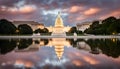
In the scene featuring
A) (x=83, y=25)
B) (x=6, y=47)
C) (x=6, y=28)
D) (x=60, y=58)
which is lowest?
(x=60, y=58)

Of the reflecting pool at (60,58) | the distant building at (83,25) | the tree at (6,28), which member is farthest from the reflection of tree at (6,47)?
the distant building at (83,25)

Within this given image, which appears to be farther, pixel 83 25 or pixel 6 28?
pixel 83 25

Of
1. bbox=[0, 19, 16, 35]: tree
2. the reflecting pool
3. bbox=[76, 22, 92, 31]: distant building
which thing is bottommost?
the reflecting pool

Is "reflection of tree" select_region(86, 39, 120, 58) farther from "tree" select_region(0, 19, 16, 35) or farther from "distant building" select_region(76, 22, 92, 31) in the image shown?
"distant building" select_region(76, 22, 92, 31)

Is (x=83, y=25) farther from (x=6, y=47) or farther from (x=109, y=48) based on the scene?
(x=109, y=48)

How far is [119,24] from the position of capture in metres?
52.4

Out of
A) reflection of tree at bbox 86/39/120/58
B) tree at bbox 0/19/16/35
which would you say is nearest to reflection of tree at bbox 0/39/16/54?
reflection of tree at bbox 86/39/120/58

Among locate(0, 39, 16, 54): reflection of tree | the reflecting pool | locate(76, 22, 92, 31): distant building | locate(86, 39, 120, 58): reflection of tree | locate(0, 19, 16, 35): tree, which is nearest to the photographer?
the reflecting pool

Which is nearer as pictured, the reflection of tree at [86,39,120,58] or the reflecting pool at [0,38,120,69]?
the reflecting pool at [0,38,120,69]

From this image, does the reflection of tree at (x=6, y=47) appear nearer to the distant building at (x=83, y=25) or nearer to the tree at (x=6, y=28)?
the tree at (x=6, y=28)

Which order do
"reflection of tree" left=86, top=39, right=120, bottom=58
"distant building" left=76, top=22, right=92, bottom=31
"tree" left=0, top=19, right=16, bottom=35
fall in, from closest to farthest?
"reflection of tree" left=86, top=39, right=120, bottom=58 → "tree" left=0, top=19, right=16, bottom=35 → "distant building" left=76, top=22, right=92, bottom=31

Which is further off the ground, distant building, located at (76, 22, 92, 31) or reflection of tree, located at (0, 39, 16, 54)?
distant building, located at (76, 22, 92, 31)

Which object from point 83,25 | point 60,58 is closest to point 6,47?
point 60,58

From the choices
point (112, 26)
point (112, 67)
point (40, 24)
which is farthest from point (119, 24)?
point (40, 24)
